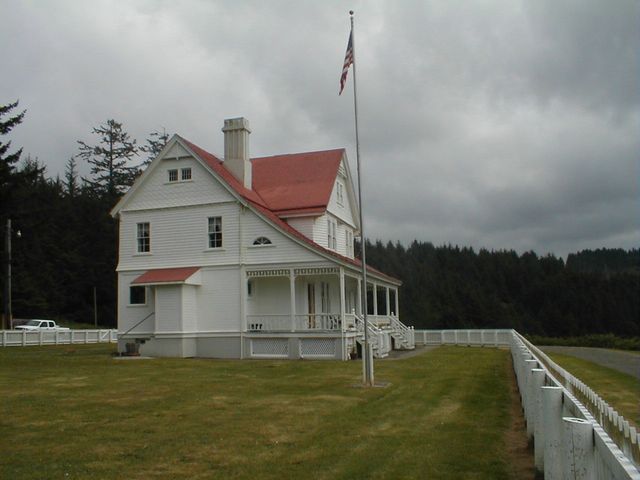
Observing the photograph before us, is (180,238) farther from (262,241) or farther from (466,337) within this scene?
(466,337)

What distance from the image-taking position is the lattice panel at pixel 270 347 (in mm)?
25547

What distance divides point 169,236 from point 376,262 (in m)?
69.9

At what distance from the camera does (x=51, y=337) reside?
130 feet

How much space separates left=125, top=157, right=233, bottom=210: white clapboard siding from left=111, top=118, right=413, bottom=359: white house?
0.16 ft

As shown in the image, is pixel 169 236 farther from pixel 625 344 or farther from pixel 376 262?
pixel 376 262

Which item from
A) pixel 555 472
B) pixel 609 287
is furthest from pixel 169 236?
pixel 609 287

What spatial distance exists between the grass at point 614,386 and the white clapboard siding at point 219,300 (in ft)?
43.6

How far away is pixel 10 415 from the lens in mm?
11273

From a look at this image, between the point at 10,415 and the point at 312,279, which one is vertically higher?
the point at 312,279

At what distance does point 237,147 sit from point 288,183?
10.4 ft

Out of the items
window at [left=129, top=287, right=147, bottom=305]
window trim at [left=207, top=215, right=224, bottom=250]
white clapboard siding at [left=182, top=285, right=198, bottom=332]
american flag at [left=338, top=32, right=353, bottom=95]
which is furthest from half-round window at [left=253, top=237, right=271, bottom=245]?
american flag at [left=338, top=32, right=353, bottom=95]

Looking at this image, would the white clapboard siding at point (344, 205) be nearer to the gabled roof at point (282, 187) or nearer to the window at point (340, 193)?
the window at point (340, 193)

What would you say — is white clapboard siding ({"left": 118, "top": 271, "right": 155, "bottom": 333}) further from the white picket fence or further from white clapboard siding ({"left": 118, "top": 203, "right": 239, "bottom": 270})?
the white picket fence

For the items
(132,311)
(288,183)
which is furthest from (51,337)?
(288,183)
